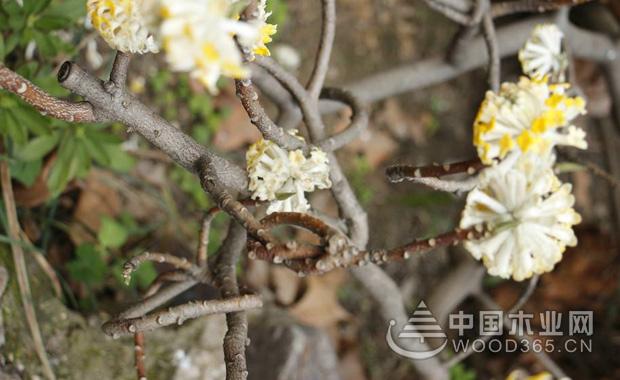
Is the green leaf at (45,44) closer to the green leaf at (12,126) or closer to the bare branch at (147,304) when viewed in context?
the green leaf at (12,126)

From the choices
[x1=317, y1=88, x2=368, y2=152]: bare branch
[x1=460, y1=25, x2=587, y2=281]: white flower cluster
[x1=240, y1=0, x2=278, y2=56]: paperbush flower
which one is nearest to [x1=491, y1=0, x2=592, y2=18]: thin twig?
[x1=317, y1=88, x2=368, y2=152]: bare branch

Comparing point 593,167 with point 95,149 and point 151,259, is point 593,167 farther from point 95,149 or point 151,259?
point 95,149

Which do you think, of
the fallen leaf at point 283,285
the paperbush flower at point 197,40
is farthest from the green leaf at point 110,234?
the paperbush flower at point 197,40

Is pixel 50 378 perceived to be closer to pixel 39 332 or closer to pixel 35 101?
pixel 39 332

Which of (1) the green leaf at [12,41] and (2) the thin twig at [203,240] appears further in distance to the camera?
(1) the green leaf at [12,41]

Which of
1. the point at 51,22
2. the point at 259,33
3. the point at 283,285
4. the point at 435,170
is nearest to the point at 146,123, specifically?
the point at 259,33

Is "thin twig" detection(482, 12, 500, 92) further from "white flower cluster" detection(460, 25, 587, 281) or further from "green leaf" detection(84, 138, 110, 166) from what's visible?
"green leaf" detection(84, 138, 110, 166)
